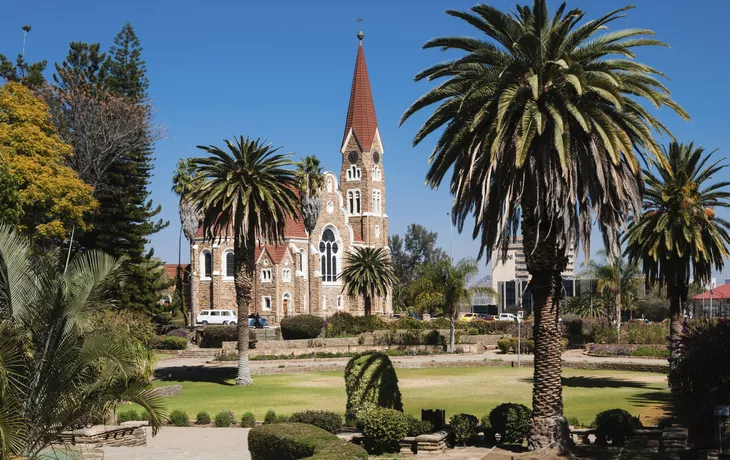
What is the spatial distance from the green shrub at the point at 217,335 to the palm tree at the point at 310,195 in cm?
1937

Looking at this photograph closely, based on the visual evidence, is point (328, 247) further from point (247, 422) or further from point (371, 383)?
point (371, 383)

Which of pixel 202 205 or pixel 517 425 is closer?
pixel 517 425

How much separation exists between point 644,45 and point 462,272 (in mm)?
35315

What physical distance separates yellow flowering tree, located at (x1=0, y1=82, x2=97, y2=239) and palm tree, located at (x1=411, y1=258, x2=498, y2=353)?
22622 millimetres

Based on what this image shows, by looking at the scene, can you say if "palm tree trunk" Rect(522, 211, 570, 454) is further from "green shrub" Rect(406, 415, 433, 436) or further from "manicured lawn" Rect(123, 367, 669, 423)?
"manicured lawn" Rect(123, 367, 669, 423)

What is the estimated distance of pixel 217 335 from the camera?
49719 mm

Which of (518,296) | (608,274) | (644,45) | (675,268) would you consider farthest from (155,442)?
(518,296)

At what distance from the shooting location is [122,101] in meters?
50.2

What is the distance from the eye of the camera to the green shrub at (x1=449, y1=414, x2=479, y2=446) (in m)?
18.1

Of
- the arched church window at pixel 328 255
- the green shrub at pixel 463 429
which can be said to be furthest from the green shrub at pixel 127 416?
the arched church window at pixel 328 255

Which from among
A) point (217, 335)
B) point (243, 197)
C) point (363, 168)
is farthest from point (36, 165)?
point (363, 168)

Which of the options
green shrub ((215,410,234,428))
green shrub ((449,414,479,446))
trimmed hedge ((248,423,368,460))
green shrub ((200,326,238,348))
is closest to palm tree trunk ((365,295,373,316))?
green shrub ((200,326,238,348))

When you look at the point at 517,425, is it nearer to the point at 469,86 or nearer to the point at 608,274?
the point at 469,86

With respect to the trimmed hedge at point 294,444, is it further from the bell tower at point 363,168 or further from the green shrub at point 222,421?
the bell tower at point 363,168
